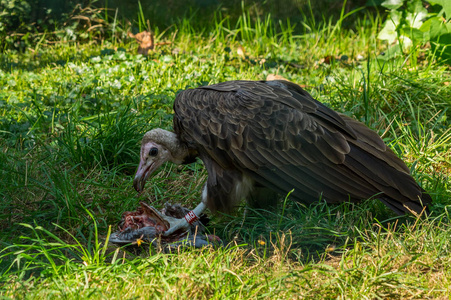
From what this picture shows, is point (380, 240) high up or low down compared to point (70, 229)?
up

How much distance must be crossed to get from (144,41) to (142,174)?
2999mm

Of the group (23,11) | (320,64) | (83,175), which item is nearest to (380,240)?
(83,175)

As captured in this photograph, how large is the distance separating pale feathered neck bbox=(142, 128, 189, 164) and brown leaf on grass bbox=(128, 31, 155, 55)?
2739 mm

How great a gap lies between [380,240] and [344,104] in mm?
1916

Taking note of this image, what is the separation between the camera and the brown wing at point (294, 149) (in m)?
3.44

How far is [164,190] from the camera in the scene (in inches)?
163

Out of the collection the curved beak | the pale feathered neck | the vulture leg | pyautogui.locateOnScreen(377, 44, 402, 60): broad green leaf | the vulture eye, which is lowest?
the vulture leg

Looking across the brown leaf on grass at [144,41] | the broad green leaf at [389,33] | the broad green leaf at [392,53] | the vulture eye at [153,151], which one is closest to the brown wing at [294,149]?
the vulture eye at [153,151]

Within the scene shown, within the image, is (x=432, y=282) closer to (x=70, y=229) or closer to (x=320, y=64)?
(x=70, y=229)

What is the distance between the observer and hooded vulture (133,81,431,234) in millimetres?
3439

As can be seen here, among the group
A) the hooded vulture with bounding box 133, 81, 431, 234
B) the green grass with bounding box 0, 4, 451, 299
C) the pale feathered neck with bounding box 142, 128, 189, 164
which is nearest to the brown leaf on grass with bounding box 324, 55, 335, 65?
the green grass with bounding box 0, 4, 451, 299

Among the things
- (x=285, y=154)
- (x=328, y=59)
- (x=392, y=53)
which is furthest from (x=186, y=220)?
(x=328, y=59)

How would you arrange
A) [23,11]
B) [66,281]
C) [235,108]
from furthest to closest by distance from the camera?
[23,11] → [235,108] → [66,281]

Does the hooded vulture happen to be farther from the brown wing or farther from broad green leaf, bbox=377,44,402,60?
broad green leaf, bbox=377,44,402,60
